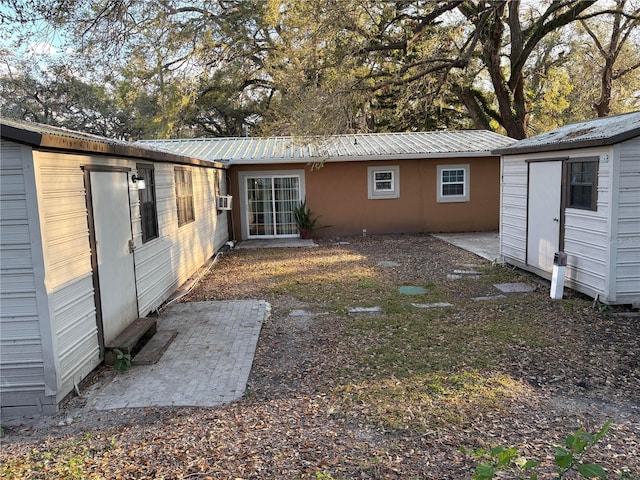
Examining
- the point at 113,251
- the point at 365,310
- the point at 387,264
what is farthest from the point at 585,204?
the point at 113,251

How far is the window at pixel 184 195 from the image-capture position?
837cm

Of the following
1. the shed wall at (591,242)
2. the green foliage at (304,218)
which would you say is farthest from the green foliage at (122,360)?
the green foliage at (304,218)

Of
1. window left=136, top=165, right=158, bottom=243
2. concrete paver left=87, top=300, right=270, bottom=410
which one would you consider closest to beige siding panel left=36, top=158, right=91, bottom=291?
concrete paver left=87, top=300, right=270, bottom=410

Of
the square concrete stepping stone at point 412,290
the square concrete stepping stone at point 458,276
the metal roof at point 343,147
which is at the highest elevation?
the metal roof at point 343,147

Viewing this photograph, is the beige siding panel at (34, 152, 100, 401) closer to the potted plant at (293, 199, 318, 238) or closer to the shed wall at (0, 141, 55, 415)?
the shed wall at (0, 141, 55, 415)

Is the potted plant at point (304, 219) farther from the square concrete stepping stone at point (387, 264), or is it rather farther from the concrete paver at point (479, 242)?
the square concrete stepping stone at point (387, 264)

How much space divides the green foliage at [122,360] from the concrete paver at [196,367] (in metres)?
0.06

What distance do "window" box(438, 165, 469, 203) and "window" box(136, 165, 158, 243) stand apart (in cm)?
997

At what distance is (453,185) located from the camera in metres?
14.6

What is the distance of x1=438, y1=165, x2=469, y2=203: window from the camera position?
47.7ft

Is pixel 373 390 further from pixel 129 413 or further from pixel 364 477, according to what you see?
pixel 129 413

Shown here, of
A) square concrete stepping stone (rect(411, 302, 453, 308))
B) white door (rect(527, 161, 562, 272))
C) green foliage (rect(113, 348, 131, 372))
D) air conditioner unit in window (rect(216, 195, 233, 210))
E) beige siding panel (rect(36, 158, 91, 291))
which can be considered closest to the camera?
beige siding panel (rect(36, 158, 91, 291))

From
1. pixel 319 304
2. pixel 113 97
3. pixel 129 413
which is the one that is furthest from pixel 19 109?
pixel 129 413

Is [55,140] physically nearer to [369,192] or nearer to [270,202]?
[270,202]
